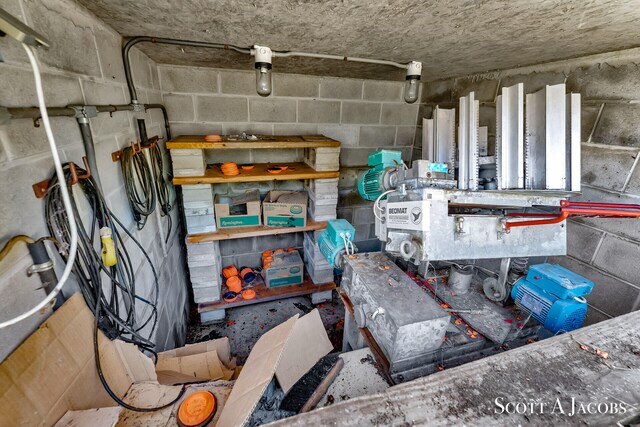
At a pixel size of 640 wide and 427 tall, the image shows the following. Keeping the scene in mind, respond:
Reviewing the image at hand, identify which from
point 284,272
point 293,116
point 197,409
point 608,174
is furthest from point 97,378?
point 608,174

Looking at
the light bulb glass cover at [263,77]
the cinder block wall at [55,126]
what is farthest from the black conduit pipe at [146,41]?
the light bulb glass cover at [263,77]

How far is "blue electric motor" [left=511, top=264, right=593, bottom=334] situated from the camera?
1.03 m

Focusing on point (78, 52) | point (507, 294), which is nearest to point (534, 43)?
point (507, 294)

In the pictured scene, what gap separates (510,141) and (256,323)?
2152mm

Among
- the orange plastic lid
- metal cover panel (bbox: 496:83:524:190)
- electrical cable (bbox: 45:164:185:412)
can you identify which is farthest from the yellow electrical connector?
metal cover panel (bbox: 496:83:524:190)

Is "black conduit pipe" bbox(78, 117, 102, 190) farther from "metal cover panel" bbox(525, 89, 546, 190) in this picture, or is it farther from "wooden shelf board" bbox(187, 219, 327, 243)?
"metal cover panel" bbox(525, 89, 546, 190)

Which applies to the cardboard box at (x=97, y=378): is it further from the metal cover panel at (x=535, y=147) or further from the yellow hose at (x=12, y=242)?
the metal cover panel at (x=535, y=147)

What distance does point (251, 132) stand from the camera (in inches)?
87.1

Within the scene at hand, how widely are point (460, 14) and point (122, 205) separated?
1.56 m

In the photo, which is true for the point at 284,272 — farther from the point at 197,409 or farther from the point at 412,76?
the point at 412,76

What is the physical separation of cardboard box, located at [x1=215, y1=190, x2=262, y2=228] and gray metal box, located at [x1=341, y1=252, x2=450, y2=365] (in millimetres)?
1129

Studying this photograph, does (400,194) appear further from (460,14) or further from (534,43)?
(534,43)

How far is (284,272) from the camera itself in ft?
7.80

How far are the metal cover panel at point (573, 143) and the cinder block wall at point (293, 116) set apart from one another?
160 centimetres
